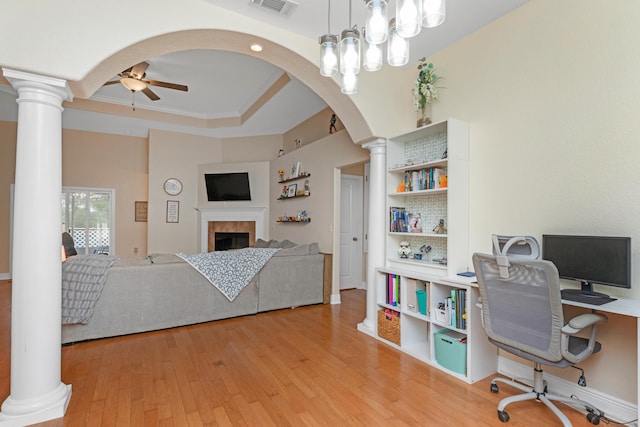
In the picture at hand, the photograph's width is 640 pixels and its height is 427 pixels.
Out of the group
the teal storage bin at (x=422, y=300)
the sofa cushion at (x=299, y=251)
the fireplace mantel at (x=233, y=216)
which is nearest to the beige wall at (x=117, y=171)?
the fireplace mantel at (x=233, y=216)

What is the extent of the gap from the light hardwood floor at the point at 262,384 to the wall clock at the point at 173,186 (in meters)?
3.97

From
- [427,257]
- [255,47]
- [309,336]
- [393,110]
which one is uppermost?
[255,47]

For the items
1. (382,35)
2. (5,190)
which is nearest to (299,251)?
(382,35)

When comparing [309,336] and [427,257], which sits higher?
[427,257]

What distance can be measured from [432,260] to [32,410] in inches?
128

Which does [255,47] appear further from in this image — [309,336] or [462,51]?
[309,336]

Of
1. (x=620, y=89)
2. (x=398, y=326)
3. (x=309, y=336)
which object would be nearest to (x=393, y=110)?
(x=620, y=89)

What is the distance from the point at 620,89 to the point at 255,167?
585 cm

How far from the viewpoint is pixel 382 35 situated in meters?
1.59

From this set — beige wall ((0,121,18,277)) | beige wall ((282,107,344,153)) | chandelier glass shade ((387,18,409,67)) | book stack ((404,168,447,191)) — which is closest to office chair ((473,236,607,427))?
book stack ((404,168,447,191))

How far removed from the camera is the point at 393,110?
3.59 metres

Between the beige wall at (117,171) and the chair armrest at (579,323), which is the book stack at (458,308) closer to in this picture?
the chair armrest at (579,323)

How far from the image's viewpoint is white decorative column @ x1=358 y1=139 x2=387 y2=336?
362 centimetres

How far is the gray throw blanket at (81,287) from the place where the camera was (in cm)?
310
